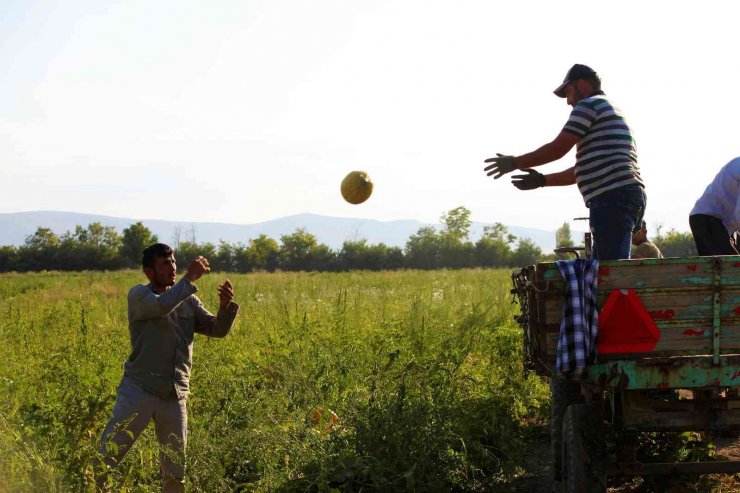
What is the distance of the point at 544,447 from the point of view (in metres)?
6.70

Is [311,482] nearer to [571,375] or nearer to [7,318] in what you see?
[571,375]

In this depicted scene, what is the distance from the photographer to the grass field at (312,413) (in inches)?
199

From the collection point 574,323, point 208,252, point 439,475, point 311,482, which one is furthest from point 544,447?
point 208,252

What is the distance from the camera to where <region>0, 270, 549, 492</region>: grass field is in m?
5.04

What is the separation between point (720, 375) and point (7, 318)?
11281mm

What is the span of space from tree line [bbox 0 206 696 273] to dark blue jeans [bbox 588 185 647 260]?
63.0m

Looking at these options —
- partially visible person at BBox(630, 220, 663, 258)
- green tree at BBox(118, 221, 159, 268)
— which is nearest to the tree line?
green tree at BBox(118, 221, 159, 268)

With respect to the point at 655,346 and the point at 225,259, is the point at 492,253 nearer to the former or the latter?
the point at 225,259

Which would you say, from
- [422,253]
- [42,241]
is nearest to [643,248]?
[422,253]

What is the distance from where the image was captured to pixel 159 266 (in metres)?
5.18

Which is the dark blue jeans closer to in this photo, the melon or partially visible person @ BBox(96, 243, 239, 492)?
partially visible person @ BBox(96, 243, 239, 492)

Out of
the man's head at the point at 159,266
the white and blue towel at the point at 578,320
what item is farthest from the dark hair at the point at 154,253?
the white and blue towel at the point at 578,320

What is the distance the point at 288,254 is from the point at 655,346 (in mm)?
68235

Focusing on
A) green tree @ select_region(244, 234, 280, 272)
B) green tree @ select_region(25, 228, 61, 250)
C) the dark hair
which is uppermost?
green tree @ select_region(25, 228, 61, 250)
